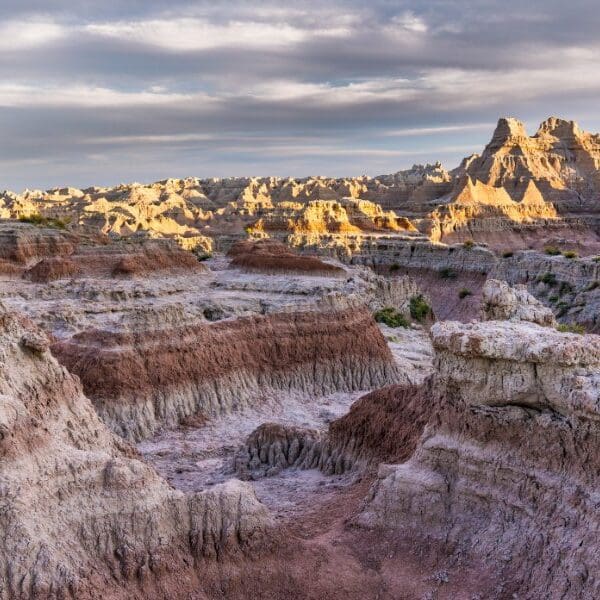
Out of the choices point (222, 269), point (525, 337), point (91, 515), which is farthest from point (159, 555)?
point (222, 269)

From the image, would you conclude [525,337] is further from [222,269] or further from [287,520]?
[222,269]

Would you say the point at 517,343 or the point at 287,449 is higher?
the point at 517,343

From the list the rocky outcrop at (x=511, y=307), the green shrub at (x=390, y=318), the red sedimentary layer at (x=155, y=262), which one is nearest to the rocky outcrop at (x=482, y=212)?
the green shrub at (x=390, y=318)

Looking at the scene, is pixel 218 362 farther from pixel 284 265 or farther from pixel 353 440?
pixel 284 265

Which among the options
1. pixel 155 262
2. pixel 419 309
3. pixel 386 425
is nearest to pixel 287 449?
pixel 386 425

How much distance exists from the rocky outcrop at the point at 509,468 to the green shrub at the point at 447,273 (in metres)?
61.8

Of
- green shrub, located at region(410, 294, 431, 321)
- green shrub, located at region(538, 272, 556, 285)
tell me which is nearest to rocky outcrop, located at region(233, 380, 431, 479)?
green shrub, located at region(410, 294, 431, 321)

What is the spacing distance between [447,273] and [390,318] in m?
27.7

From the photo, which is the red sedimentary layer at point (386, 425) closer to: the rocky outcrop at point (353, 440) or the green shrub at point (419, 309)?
the rocky outcrop at point (353, 440)

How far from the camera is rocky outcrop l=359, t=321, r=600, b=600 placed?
41.7 ft

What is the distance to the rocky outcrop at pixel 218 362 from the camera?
2945 centimetres

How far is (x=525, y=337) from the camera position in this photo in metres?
14.5

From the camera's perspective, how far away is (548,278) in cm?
6278

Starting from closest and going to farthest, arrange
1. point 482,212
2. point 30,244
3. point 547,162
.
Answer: point 30,244 → point 482,212 → point 547,162
